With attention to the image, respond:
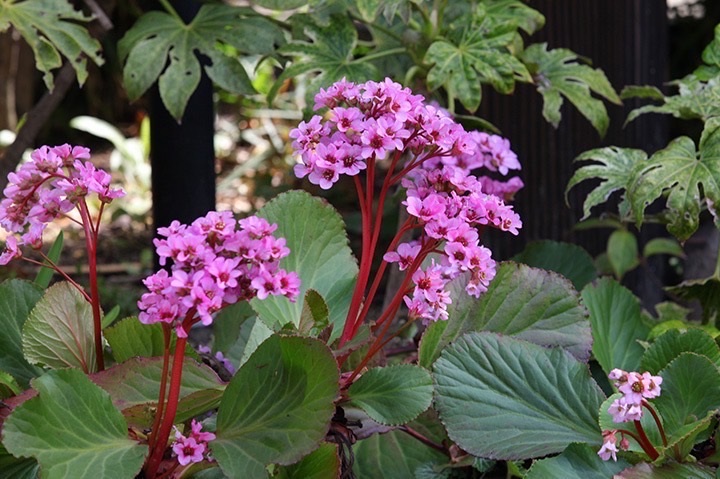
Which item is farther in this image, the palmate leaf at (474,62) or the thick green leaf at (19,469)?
the palmate leaf at (474,62)

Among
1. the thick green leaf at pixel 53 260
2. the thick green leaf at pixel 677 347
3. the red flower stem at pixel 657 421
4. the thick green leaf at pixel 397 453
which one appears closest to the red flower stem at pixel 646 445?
the red flower stem at pixel 657 421

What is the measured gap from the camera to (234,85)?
1705mm

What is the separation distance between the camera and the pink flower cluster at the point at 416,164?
37.6 inches

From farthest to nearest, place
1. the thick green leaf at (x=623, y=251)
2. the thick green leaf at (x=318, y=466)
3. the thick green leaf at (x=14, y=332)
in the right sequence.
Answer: the thick green leaf at (x=623, y=251)
the thick green leaf at (x=14, y=332)
the thick green leaf at (x=318, y=466)

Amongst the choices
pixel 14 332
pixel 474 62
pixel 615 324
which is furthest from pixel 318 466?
A: pixel 474 62

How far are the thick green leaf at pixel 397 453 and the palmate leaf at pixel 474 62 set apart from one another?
0.50 meters

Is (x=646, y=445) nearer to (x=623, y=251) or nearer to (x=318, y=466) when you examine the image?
(x=318, y=466)

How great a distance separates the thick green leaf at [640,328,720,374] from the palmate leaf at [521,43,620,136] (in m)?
0.57

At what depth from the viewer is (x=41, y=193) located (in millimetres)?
985

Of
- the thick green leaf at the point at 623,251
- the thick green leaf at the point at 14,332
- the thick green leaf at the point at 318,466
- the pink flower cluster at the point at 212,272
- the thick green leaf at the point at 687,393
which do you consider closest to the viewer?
the pink flower cluster at the point at 212,272

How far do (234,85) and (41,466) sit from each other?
97 cm

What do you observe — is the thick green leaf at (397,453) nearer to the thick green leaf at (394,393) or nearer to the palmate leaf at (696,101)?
the thick green leaf at (394,393)

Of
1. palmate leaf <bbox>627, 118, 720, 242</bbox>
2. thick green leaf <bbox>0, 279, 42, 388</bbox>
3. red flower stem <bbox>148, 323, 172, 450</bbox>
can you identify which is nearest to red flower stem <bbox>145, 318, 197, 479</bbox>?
red flower stem <bbox>148, 323, 172, 450</bbox>

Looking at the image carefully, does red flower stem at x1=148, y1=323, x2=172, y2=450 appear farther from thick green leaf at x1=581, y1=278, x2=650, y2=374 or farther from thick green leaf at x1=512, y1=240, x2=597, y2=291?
thick green leaf at x1=512, y1=240, x2=597, y2=291
